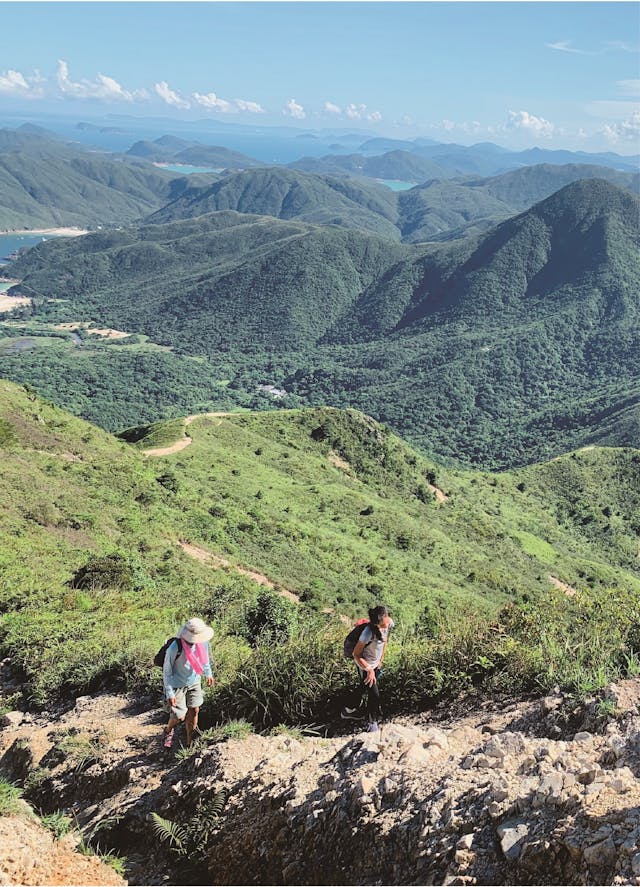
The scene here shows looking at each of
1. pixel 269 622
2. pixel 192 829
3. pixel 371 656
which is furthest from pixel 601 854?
pixel 269 622

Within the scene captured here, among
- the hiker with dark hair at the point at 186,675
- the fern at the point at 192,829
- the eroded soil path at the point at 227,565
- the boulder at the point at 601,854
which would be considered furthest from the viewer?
the eroded soil path at the point at 227,565

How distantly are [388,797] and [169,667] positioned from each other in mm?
3467

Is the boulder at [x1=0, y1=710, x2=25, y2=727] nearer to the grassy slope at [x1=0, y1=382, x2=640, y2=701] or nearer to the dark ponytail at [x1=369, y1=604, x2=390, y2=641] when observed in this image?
the grassy slope at [x1=0, y1=382, x2=640, y2=701]

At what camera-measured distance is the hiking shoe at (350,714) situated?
712 centimetres

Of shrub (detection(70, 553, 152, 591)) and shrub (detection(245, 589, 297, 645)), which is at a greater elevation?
shrub (detection(245, 589, 297, 645))

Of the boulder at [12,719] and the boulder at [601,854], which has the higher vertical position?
the boulder at [601,854]

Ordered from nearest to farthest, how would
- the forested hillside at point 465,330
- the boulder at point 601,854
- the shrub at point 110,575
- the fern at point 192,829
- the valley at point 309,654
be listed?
the boulder at point 601,854 < the valley at point 309,654 < the fern at point 192,829 < the shrub at point 110,575 < the forested hillside at point 465,330

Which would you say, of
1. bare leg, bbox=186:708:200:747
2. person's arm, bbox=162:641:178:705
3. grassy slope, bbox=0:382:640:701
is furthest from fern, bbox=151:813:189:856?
grassy slope, bbox=0:382:640:701

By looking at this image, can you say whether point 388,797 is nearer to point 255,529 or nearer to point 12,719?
point 12,719

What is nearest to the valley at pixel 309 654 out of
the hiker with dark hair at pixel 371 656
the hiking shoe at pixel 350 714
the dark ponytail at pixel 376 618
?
the hiking shoe at pixel 350 714

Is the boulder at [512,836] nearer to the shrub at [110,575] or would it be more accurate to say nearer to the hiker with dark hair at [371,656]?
the hiker with dark hair at [371,656]

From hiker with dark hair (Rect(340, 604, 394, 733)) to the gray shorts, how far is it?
1.81 meters

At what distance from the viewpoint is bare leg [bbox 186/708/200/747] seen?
7.19 meters

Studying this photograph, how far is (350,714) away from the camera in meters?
7.16
